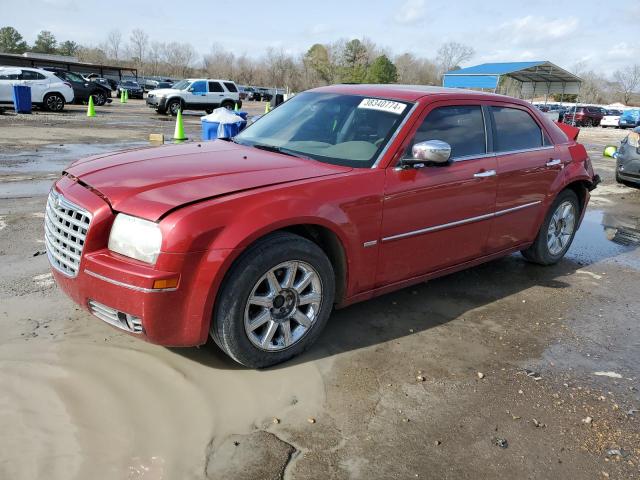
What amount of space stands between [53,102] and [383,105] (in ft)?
69.9

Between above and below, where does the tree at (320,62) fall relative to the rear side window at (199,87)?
above

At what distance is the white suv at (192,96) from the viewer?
84.2 ft

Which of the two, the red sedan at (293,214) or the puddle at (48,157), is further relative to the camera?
the puddle at (48,157)

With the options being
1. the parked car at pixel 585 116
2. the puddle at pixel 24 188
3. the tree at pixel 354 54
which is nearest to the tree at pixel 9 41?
the tree at pixel 354 54

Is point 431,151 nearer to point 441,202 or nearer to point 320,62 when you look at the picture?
point 441,202

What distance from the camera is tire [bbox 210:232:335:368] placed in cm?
294

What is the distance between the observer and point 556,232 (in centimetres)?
551

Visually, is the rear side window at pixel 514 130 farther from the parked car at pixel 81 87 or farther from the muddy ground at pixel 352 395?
the parked car at pixel 81 87

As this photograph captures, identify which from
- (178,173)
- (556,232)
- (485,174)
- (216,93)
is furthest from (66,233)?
(216,93)

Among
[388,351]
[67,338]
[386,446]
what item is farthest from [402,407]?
[67,338]

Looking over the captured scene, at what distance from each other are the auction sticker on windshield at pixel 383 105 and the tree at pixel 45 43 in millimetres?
102679

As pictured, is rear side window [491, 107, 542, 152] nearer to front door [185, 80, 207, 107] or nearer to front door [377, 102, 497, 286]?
front door [377, 102, 497, 286]

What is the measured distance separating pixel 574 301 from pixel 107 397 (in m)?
3.92

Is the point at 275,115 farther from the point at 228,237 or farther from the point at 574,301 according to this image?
the point at 574,301
